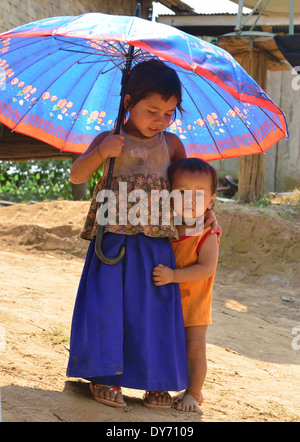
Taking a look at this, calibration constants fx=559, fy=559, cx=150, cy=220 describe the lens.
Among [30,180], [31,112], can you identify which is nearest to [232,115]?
[31,112]

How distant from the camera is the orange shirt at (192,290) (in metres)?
2.65

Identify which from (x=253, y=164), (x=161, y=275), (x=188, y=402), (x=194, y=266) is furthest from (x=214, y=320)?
(x=253, y=164)

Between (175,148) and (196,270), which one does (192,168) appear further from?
(196,270)

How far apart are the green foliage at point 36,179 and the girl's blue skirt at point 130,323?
10.4m

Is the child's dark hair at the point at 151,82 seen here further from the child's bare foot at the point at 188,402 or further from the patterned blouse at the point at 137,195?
the child's bare foot at the point at 188,402

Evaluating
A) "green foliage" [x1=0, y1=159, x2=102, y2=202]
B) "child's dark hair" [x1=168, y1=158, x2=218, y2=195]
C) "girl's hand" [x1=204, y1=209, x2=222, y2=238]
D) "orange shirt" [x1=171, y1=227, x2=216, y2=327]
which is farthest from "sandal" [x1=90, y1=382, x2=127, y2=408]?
"green foliage" [x1=0, y1=159, x2=102, y2=202]

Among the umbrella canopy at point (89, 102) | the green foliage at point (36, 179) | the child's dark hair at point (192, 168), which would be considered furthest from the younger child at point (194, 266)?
the green foliage at point (36, 179)

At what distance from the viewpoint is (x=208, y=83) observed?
2.92m

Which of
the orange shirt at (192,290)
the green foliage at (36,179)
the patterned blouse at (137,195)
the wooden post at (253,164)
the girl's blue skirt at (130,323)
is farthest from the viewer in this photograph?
the green foliage at (36,179)

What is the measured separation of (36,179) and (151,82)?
11.4 meters

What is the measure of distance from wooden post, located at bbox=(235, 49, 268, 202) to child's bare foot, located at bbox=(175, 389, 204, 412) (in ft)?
18.1

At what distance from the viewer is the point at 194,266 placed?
8.52 ft
